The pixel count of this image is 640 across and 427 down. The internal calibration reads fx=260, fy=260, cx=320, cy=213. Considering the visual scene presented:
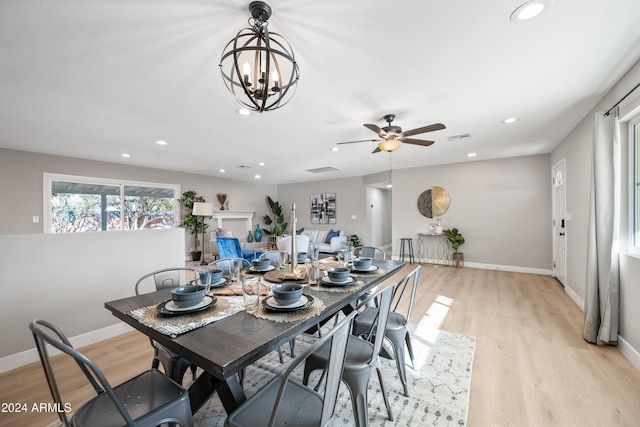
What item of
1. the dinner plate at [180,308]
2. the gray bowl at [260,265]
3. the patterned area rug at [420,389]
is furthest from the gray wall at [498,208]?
the dinner plate at [180,308]

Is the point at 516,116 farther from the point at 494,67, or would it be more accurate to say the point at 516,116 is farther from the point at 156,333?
the point at 156,333

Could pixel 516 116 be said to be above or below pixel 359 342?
above

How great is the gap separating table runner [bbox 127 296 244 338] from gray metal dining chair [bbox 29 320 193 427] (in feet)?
0.81

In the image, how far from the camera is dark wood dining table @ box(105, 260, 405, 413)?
937 mm

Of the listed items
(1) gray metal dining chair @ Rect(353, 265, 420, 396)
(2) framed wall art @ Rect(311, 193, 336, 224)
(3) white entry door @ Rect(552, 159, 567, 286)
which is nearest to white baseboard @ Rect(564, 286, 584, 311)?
(3) white entry door @ Rect(552, 159, 567, 286)

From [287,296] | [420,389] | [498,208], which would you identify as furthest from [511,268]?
[287,296]

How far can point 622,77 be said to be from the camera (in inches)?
91.0

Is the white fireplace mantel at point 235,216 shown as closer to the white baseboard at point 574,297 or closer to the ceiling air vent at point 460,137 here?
the ceiling air vent at point 460,137

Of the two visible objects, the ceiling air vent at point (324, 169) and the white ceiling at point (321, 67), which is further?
the ceiling air vent at point (324, 169)

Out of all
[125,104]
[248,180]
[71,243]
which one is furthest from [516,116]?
[248,180]

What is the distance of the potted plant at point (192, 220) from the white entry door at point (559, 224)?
7.77m

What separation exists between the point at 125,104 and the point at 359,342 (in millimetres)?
3283

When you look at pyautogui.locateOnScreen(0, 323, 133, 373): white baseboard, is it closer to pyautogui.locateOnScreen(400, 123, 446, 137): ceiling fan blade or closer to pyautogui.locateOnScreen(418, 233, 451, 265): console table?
pyautogui.locateOnScreen(400, 123, 446, 137): ceiling fan blade

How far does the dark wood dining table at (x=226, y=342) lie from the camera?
0.94m
